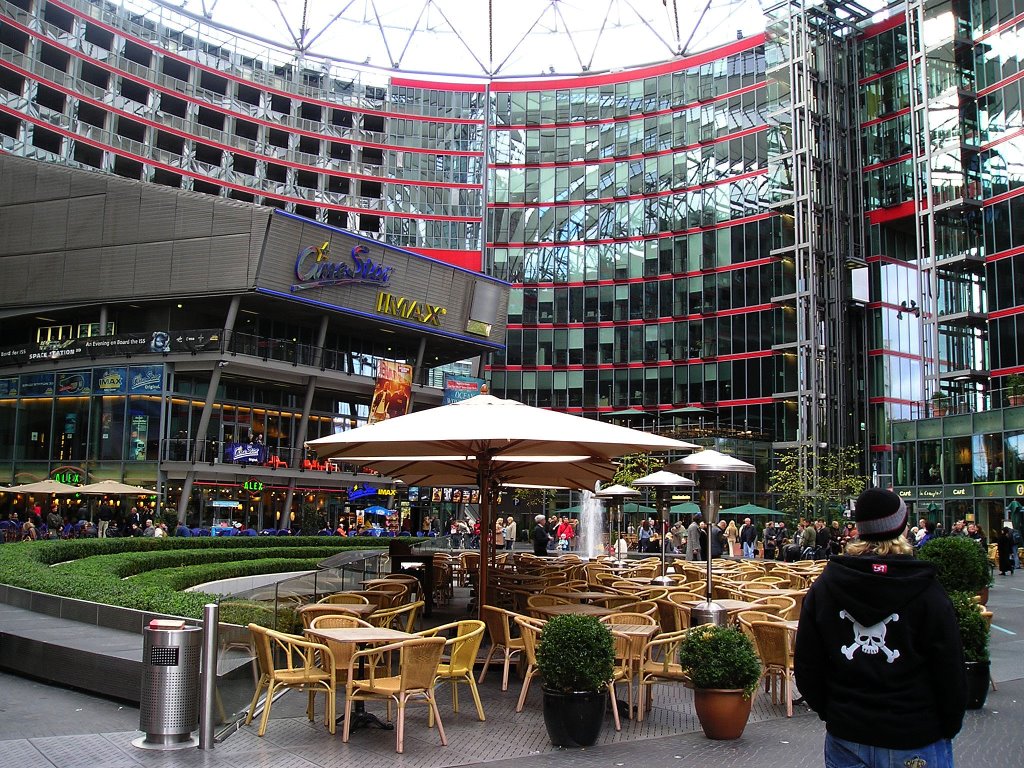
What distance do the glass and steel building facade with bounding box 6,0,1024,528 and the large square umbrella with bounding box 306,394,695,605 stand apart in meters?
34.9

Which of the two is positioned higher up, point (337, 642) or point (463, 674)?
point (337, 642)

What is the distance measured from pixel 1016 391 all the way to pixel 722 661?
33.8m

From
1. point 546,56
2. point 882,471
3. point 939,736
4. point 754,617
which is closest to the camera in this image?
point 939,736

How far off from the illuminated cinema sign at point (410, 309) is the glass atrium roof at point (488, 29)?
29447 mm

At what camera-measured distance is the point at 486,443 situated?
36.3 feet

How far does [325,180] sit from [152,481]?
34094mm

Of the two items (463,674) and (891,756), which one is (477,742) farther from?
(891,756)

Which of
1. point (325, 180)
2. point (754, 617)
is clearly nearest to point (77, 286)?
point (325, 180)

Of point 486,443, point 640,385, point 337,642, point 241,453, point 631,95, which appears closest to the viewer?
point 337,642

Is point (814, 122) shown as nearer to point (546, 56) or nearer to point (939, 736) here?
point (546, 56)

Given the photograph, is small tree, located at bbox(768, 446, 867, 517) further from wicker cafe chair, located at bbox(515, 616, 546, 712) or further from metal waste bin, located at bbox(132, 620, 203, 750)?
metal waste bin, located at bbox(132, 620, 203, 750)

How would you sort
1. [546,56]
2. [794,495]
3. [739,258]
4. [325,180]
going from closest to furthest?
[794,495]
[739,258]
[325,180]
[546,56]

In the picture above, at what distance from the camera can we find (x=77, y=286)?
4325cm

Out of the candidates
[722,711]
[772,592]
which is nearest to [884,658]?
[722,711]
